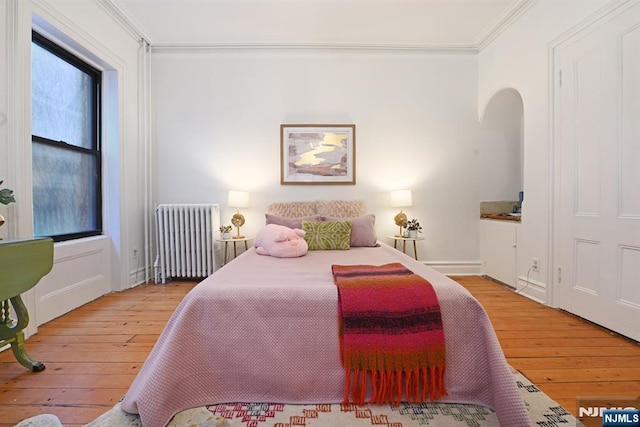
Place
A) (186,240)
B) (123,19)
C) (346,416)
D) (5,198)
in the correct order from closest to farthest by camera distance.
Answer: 1. (346,416)
2. (5,198)
3. (123,19)
4. (186,240)

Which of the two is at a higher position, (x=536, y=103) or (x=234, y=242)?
(x=536, y=103)

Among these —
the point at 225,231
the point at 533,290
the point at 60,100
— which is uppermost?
the point at 60,100

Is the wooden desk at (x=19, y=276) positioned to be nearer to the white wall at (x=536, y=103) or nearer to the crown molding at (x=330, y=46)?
the crown molding at (x=330, y=46)

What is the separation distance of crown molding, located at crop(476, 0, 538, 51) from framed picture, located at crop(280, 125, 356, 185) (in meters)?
1.85

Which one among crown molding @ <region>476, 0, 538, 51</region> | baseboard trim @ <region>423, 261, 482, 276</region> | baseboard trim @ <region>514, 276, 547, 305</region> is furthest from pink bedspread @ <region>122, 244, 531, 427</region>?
crown molding @ <region>476, 0, 538, 51</region>

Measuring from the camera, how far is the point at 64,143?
8.99ft

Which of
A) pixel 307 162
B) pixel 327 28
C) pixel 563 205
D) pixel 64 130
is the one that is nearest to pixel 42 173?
pixel 64 130

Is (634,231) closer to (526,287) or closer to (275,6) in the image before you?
(526,287)

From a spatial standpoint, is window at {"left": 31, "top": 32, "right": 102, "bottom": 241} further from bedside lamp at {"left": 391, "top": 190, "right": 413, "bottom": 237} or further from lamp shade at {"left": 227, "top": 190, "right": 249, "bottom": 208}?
bedside lamp at {"left": 391, "top": 190, "right": 413, "bottom": 237}

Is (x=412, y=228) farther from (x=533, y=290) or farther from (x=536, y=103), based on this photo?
(x=536, y=103)

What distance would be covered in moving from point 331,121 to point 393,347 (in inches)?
118

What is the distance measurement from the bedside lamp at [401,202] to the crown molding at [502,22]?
80.5 inches

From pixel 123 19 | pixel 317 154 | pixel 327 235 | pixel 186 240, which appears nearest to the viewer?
pixel 327 235

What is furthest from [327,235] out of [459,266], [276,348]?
[459,266]
